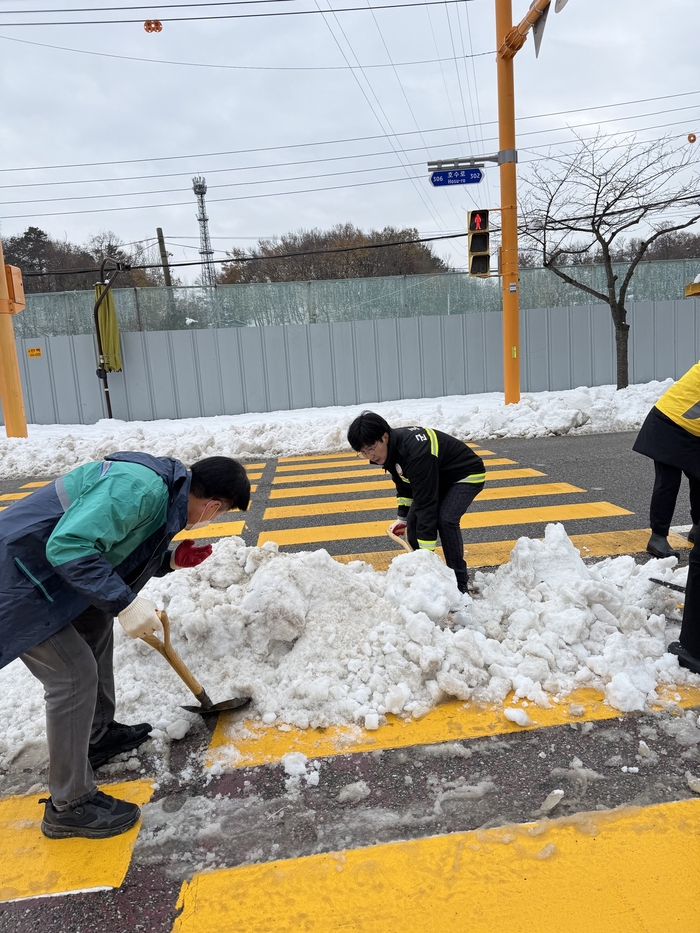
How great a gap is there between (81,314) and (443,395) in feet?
29.2

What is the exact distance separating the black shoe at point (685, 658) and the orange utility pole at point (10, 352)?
11.0 m

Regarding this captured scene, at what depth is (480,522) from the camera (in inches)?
232

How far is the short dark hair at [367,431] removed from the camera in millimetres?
3553

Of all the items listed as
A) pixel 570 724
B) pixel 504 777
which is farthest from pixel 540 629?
pixel 504 777

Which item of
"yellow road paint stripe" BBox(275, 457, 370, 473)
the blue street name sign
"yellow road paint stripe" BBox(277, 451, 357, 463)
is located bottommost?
"yellow road paint stripe" BBox(277, 451, 357, 463)

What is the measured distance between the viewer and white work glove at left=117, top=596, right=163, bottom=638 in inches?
86.7

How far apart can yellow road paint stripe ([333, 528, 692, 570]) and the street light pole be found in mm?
7455

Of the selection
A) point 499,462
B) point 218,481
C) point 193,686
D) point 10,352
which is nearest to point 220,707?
point 193,686

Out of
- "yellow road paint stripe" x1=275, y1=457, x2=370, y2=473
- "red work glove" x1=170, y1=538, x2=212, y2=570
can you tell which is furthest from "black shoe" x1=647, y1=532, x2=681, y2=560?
"yellow road paint stripe" x1=275, y1=457, x2=370, y2=473

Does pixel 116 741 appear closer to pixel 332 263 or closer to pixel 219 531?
pixel 219 531

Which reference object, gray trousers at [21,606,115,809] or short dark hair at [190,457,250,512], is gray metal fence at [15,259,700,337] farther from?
gray trousers at [21,606,115,809]

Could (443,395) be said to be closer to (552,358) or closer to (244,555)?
(552,358)

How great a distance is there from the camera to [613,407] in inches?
456

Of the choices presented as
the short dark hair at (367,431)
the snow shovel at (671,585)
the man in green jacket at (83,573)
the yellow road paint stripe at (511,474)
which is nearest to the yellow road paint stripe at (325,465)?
the yellow road paint stripe at (511,474)
